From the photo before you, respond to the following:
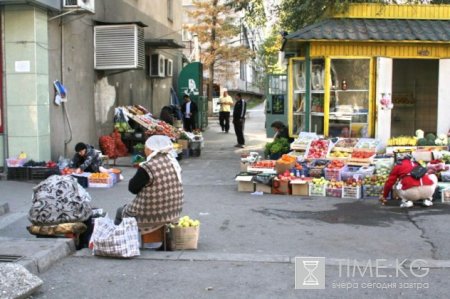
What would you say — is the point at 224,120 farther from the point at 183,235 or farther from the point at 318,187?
the point at 183,235

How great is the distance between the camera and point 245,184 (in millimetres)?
11812

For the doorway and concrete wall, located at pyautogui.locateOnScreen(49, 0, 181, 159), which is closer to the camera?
concrete wall, located at pyautogui.locateOnScreen(49, 0, 181, 159)

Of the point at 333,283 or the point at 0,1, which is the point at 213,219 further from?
the point at 0,1

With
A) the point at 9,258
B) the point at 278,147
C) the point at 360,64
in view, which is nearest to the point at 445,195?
the point at 360,64

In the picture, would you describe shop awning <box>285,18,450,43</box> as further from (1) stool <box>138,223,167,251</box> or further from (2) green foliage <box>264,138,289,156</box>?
(1) stool <box>138,223,167,251</box>

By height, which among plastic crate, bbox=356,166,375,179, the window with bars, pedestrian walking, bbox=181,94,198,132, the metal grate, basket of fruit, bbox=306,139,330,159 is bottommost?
the metal grate

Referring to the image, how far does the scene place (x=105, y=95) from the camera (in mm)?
16766

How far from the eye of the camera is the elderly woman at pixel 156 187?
6.76 meters

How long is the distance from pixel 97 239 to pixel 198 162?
9891 millimetres

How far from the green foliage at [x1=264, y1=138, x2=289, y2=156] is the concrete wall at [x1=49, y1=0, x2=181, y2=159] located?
15.6 feet

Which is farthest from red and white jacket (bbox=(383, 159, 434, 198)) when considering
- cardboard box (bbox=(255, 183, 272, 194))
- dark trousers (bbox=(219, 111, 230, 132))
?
dark trousers (bbox=(219, 111, 230, 132))

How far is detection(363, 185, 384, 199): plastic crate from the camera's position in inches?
429

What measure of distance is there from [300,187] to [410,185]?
2.23 m

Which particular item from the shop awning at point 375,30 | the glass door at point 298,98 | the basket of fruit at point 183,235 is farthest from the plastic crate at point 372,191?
the basket of fruit at point 183,235
